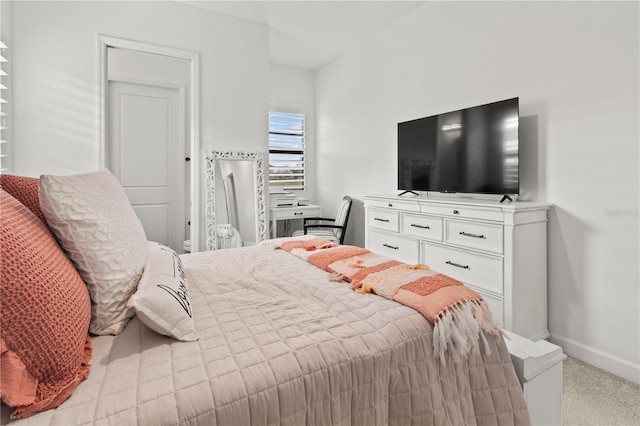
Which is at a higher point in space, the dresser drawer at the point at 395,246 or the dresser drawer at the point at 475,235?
the dresser drawer at the point at 475,235

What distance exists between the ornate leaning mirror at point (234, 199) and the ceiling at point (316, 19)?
1.42 meters

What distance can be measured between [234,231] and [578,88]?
10.2 feet

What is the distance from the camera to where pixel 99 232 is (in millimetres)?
1069

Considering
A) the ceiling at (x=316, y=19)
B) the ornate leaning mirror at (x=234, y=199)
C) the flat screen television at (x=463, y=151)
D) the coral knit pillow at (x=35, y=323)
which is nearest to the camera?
the coral knit pillow at (x=35, y=323)

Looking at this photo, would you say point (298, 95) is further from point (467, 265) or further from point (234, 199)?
point (467, 265)

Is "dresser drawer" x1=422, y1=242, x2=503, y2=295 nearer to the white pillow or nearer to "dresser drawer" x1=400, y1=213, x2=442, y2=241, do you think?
"dresser drawer" x1=400, y1=213, x2=442, y2=241

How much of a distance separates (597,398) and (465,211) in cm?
130

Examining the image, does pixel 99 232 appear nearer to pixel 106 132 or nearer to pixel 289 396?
pixel 289 396

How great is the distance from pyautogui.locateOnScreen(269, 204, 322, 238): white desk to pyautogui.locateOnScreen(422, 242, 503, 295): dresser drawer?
6.51 feet

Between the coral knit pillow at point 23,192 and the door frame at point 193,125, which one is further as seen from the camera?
the door frame at point 193,125

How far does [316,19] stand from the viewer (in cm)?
369

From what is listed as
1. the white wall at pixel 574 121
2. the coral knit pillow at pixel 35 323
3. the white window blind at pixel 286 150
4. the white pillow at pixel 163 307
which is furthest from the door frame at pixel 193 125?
the coral knit pillow at pixel 35 323

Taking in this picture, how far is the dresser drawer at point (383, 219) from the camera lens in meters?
3.24

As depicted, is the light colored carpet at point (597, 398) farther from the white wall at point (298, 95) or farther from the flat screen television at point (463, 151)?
the white wall at point (298, 95)
